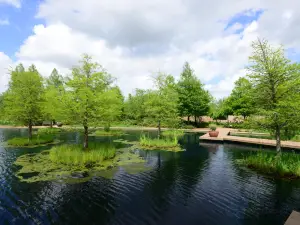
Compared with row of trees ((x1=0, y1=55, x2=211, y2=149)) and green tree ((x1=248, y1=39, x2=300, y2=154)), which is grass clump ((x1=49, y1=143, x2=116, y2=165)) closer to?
row of trees ((x1=0, y1=55, x2=211, y2=149))

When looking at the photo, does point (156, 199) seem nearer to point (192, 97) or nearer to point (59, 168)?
point (59, 168)

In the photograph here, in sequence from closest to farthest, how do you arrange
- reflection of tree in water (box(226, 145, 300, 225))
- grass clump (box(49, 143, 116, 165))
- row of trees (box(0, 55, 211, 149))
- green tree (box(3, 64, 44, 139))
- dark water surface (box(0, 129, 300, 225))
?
dark water surface (box(0, 129, 300, 225)), reflection of tree in water (box(226, 145, 300, 225)), grass clump (box(49, 143, 116, 165)), row of trees (box(0, 55, 211, 149)), green tree (box(3, 64, 44, 139))

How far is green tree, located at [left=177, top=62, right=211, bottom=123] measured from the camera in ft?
166

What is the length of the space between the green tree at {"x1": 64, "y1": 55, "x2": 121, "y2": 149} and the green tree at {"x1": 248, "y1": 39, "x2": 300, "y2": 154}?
1188 cm

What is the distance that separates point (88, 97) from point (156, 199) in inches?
399

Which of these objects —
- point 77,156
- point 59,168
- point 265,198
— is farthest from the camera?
point 77,156

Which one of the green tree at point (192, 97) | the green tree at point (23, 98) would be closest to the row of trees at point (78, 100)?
the green tree at point (23, 98)

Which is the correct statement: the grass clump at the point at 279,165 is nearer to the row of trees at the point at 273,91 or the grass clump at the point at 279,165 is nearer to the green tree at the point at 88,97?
the row of trees at the point at 273,91

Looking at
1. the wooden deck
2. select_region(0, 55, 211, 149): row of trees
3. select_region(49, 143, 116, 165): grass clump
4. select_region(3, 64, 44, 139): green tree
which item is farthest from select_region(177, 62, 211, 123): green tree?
A: the wooden deck

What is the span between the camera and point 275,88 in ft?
47.9

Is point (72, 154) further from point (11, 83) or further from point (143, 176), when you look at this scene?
point (11, 83)

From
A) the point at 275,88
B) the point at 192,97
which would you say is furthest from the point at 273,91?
the point at 192,97

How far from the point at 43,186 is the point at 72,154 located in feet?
15.4

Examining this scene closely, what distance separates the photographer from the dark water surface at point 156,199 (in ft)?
27.1
